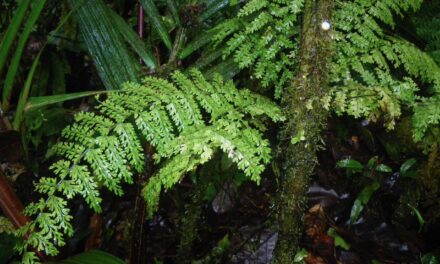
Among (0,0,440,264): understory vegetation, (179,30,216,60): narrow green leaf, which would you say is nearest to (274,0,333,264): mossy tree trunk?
(0,0,440,264): understory vegetation

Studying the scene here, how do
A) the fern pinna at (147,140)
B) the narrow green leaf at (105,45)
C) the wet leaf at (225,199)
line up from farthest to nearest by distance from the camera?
the wet leaf at (225,199)
the narrow green leaf at (105,45)
the fern pinna at (147,140)

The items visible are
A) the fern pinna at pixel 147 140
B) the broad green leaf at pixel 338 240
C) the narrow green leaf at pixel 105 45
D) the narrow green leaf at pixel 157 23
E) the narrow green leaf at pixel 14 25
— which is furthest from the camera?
the broad green leaf at pixel 338 240

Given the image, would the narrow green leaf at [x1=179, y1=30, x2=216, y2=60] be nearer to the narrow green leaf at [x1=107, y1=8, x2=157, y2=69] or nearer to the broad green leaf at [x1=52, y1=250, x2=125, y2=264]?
the narrow green leaf at [x1=107, y1=8, x2=157, y2=69]

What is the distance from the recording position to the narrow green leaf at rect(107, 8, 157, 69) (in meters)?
1.65

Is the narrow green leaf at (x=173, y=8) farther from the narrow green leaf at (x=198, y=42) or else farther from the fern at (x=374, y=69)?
the fern at (x=374, y=69)

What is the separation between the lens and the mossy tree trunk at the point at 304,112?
3.83 feet

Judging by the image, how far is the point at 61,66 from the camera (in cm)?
243

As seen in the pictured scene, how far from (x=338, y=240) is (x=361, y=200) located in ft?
0.87

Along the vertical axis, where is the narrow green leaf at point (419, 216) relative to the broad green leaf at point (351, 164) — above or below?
below

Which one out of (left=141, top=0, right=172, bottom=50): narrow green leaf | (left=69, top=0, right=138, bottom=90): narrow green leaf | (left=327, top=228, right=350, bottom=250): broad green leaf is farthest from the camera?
(left=327, top=228, right=350, bottom=250): broad green leaf

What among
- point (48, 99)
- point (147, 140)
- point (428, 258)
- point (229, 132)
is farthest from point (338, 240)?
point (48, 99)

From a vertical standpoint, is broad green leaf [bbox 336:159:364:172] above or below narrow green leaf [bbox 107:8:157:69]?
below

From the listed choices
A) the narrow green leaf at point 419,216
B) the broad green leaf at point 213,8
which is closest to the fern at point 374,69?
the broad green leaf at point 213,8

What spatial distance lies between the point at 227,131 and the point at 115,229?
135 cm
